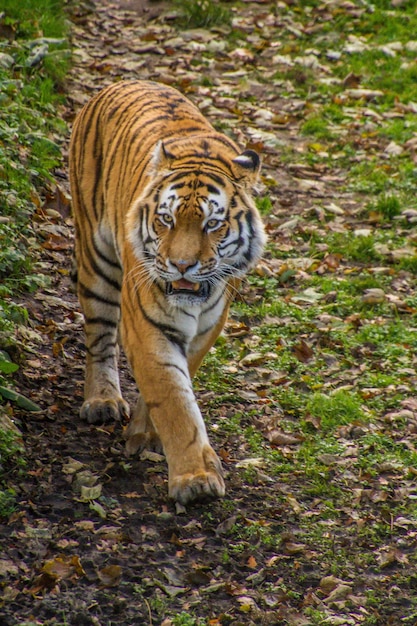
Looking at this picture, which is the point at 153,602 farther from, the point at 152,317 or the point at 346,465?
the point at 346,465

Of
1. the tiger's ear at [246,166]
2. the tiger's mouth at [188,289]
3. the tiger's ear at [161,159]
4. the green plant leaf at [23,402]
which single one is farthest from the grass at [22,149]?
the tiger's ear at [246,166]

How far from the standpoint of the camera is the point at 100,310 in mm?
5242

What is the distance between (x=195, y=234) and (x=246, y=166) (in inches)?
20.2

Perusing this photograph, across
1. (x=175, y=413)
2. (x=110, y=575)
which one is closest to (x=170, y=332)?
(x=175, y=413)

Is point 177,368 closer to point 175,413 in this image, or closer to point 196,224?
point 175,413

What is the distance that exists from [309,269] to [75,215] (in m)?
2.29

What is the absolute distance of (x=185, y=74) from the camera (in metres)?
9.84

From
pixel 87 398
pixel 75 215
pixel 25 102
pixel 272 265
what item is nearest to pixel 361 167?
pixel 272 265

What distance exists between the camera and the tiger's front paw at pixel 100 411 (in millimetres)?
5004

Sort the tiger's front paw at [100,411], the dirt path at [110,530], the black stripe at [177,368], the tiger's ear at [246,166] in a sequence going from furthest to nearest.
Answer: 1. the tiger's front paw at [100,411]
2. the tiger's ear at [246,166]
3. the black stripe at [177,368]
4. the dirt path at [110,530]

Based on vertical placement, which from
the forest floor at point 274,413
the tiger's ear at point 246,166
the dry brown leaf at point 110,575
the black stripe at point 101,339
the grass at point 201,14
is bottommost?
the forest floor at point 274,413

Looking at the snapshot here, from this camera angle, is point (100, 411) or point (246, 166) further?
point (100, 411)

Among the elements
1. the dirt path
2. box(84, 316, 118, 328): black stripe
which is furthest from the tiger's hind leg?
the dirt path

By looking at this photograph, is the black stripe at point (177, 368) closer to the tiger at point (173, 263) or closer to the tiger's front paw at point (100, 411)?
the tiger at point (173, 263)
